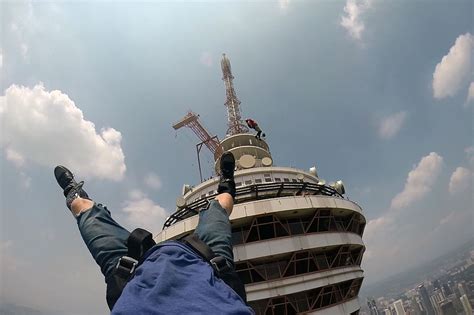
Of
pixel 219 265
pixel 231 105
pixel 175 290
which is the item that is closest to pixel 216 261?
pixel 219 265

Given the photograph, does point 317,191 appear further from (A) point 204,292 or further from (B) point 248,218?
(A) point 204,292

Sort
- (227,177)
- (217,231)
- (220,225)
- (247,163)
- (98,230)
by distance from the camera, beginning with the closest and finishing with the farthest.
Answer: (217,231), (220,225), (98,230), (227,177), (247,163)

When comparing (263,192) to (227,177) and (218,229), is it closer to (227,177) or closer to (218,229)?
(227,177)

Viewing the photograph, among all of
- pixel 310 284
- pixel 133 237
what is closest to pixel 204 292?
pixel 133 237

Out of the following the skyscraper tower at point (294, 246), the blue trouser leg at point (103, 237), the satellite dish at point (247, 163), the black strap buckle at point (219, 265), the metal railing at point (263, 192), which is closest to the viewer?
the black strap buckle at point (219, 265)

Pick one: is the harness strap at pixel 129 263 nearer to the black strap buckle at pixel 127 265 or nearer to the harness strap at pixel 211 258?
the black strap buckle at pixel 127 265

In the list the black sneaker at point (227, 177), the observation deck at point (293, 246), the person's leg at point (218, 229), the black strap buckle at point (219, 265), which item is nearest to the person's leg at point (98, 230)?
the person's leg at point (218, 229)
